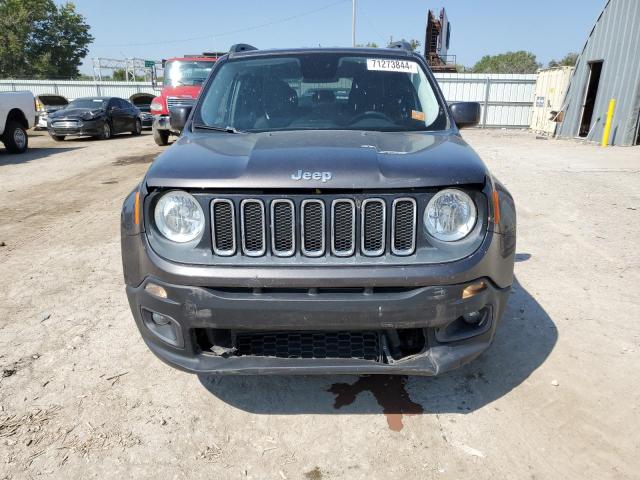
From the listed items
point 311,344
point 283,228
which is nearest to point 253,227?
point 283,228

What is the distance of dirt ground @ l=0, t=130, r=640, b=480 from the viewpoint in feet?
7.36

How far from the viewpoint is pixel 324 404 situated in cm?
266

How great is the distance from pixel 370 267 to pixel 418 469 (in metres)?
0.91

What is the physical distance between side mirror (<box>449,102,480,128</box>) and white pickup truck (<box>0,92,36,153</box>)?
39.1 ft

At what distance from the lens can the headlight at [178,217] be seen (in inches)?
90.2

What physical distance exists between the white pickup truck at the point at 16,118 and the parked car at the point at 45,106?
7198mm

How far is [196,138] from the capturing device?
3.04 meters

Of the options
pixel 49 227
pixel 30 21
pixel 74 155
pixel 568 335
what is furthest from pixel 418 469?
pixel 30 21

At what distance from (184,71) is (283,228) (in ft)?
48.0

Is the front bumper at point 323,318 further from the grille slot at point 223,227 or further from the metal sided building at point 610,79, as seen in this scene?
the metal sided building at point 610,79

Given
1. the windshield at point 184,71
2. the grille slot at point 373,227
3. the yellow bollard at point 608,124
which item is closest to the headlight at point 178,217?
the grille slot at point 373,227

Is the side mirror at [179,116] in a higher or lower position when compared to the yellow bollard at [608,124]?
higher

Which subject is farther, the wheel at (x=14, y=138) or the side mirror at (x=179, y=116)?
the wheel at (x=14, y=138)

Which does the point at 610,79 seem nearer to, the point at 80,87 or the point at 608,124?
the point at 608,124
